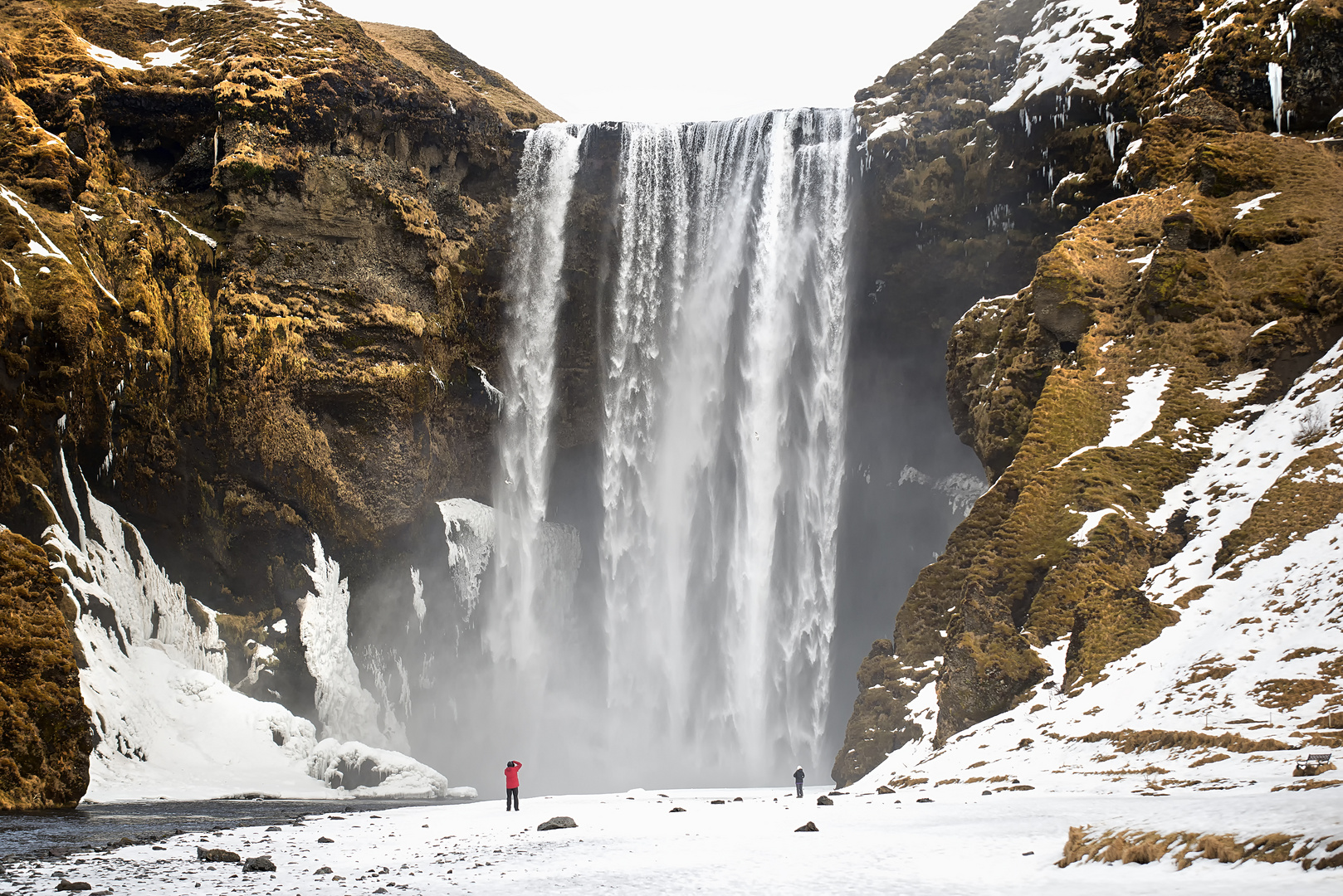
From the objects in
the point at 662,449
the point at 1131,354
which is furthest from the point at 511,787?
the point at 662,449

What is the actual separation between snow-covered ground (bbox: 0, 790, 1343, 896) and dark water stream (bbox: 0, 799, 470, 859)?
50.9 inches

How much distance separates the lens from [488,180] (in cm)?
4609

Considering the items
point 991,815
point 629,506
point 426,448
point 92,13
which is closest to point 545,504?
point 629,506

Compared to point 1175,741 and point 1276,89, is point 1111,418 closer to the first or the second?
point 1175,741

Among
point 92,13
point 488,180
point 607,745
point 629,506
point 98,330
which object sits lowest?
point 607,745

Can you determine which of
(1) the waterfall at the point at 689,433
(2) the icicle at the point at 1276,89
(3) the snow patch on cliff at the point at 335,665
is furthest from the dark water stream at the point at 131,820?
(2) the icicle at the point at 1276,89

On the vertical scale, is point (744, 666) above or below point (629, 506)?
below

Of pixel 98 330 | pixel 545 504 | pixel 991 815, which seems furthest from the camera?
pixel 545 504

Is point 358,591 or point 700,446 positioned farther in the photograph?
point 700,446

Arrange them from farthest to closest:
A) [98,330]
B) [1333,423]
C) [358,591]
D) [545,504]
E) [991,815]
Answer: [545,504] → [358,591] → [98,330] → [1333,423] → [991,815]

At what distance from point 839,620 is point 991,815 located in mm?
35883

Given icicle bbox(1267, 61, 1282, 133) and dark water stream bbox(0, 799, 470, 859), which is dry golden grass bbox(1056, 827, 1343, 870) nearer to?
dark water stream bbox(0, 799, 470, 859)

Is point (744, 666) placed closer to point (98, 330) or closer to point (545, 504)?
point (545, 504)

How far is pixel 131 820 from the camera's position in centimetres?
1970
